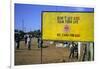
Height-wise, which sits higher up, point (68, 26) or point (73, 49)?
point (68, 26)

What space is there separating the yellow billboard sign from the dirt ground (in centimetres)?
11

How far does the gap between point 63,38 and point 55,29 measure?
0.12 m

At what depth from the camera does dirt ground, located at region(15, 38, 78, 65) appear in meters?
1.80

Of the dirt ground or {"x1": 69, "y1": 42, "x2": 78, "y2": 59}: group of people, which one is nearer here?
the dirt ground

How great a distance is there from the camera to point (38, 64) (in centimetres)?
185

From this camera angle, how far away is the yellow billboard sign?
1.88 metres

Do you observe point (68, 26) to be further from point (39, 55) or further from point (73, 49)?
point (39, 55)

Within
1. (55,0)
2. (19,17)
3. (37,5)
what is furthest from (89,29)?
(19,17)

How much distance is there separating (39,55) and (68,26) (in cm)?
40

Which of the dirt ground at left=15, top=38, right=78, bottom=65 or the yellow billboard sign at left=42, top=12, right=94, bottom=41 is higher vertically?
the yellow billboard sign at left=42, top=12, right=94, bottom=41

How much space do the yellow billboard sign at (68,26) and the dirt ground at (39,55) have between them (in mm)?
107

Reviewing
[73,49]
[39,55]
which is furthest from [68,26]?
[39,55]

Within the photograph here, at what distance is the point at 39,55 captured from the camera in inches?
72.9

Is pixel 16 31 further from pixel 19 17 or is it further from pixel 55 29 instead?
pixel 55 29
